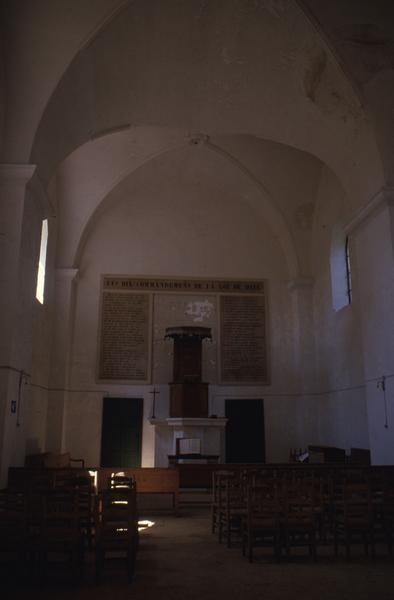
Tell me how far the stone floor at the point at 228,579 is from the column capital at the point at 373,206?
5.53 m

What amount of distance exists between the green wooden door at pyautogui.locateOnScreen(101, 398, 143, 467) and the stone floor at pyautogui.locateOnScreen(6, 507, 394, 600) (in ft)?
24.8

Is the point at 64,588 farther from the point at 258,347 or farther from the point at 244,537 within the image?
the point at 258,347

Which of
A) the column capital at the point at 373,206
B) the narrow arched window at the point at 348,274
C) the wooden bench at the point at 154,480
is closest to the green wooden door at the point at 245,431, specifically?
the narrow arched window at the point at 348,274

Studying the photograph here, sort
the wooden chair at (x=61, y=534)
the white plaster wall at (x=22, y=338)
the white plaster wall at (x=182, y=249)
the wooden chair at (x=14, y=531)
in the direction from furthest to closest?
the white plaster wall at (x=182, y=249) < the white plaster wall at (x=22, y=338) < the wooden chair at (x=14, y=531) < the wooden chair at (x=61, y=534)

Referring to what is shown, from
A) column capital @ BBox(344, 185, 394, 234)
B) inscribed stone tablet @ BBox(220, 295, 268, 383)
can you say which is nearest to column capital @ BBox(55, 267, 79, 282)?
inscribed stone tablet @ BBox(220, 295, 268, 383)

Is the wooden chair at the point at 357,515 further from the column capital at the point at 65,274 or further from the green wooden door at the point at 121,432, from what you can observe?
the column capital at the point at 65,274

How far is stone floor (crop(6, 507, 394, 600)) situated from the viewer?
4465mm

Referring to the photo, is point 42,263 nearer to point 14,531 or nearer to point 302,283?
point 302,283

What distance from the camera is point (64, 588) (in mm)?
4660

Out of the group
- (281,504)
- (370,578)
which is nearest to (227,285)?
(281,504)

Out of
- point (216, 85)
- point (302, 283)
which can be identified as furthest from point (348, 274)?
point (216, 85)

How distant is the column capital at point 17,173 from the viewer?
8.42 m

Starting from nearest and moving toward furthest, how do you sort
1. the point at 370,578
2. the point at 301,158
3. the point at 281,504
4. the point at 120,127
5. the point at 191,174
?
the point at 370,578 → the point at 281,504 → the point at 120,127 → the point at 301,158 → the point at 191,174

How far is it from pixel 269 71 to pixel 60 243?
731 centimetres
